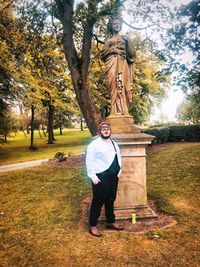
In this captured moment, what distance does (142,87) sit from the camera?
33656 mm

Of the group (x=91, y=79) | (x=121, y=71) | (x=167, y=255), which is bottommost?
(x=167, y=255)

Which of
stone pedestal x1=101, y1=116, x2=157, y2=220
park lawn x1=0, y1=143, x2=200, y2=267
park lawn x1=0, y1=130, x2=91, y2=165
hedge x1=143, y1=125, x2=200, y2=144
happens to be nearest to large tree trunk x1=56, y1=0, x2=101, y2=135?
park lawn x1=0, y1=143, x2=200, y2=267

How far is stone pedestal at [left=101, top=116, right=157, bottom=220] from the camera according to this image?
6812mm

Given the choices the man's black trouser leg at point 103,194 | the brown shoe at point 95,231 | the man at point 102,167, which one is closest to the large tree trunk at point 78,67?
the man at point 102,167

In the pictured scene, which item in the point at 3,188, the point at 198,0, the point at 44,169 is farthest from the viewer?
the point at 44,169

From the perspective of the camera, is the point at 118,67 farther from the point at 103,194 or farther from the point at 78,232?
Result: the point at 78,232

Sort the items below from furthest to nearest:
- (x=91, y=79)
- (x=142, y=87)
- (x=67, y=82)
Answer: (x=142, y=87)
(x=67, y=82)
(x=91, y=79)

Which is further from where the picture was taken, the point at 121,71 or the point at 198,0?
the point at 198,0

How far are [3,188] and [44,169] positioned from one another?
3.48 meters

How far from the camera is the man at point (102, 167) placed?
19.1 feet

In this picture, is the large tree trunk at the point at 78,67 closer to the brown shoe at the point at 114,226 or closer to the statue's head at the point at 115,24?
the statue's head at the point at 115,24

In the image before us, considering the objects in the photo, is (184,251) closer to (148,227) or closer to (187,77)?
(148,227)

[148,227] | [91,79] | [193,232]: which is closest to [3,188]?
[148,227]

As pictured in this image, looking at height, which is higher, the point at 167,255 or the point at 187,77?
the point at 187,77
